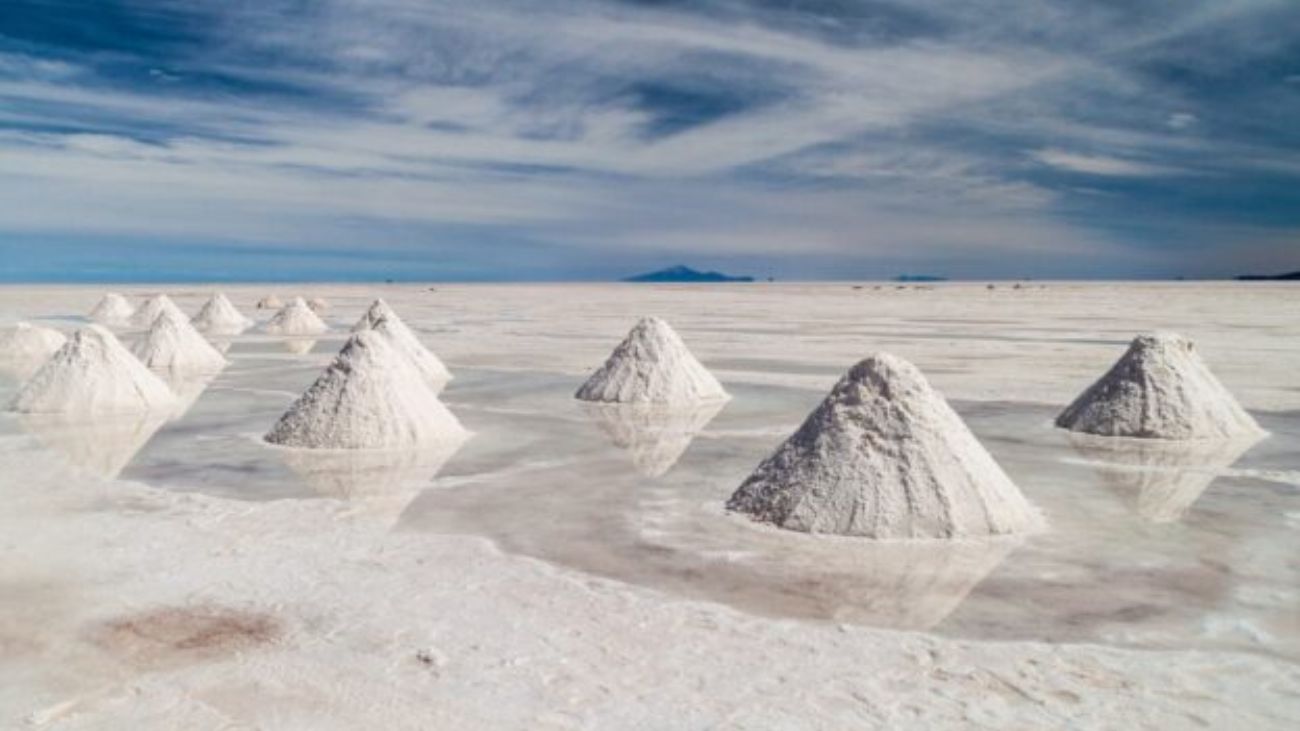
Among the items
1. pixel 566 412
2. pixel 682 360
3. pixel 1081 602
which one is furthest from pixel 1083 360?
pixel 1081 602

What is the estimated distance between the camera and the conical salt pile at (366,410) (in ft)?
39.3

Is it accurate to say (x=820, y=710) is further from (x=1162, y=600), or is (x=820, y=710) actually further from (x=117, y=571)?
(x=117, y=571)

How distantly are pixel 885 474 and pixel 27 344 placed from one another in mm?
21305

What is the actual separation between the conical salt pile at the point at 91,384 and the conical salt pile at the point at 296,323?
17.0 metres

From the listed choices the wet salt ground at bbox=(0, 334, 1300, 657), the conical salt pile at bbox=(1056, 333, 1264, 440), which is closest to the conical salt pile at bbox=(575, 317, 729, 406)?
the wet salt ground at bbox=(0, 334, 1300, 657)

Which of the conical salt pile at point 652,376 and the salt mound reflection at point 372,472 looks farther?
the conical salt pile at point 652,376

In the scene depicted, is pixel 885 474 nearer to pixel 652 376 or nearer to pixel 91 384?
pixel 652 376

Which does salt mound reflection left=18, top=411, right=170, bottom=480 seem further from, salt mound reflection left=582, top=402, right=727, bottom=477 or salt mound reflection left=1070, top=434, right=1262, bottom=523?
salt mound reflection left=1070, top=434, right=1262, bottom=523

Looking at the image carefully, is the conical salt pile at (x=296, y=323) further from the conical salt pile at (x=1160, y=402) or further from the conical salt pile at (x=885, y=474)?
the conical salt pile at (x=885, y=474)

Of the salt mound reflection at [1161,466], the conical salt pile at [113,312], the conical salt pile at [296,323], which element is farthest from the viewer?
the conical salt pile at [113,312]

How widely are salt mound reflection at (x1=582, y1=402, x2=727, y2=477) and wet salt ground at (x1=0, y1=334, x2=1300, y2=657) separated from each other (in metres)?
0.06

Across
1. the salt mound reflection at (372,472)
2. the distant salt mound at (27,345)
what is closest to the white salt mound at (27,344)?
the distant salt mound at (27,345)

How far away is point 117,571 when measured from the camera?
7.05 meters

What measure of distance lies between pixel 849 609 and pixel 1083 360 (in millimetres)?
17716
